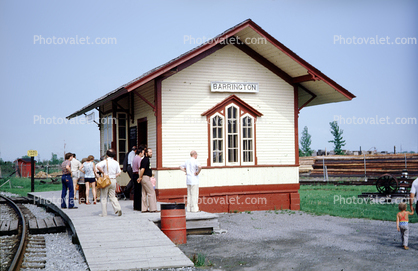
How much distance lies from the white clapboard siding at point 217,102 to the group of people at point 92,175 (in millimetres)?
2642

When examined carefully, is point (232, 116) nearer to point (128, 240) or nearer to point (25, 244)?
point (128, 240)

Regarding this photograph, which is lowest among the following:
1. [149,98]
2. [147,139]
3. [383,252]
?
[383,252]

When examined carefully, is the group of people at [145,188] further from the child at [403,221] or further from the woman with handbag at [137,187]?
the child at [403,221]

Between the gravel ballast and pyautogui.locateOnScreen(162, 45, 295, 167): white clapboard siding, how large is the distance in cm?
258

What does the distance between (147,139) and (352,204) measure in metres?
8.07

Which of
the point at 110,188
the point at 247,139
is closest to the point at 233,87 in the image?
the point at 247,139

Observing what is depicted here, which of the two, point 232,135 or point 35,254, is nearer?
point 35,254

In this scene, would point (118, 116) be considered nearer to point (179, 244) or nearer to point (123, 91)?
point (123, 91)

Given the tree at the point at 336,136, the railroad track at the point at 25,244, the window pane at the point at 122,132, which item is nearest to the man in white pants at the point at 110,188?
the railroad track at the point at 25,244

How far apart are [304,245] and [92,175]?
804cm

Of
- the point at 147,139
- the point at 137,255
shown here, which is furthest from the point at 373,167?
the point at 137,255

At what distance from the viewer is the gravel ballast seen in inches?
320

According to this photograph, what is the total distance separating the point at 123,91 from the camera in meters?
13.5

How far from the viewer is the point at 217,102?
14961 mm
